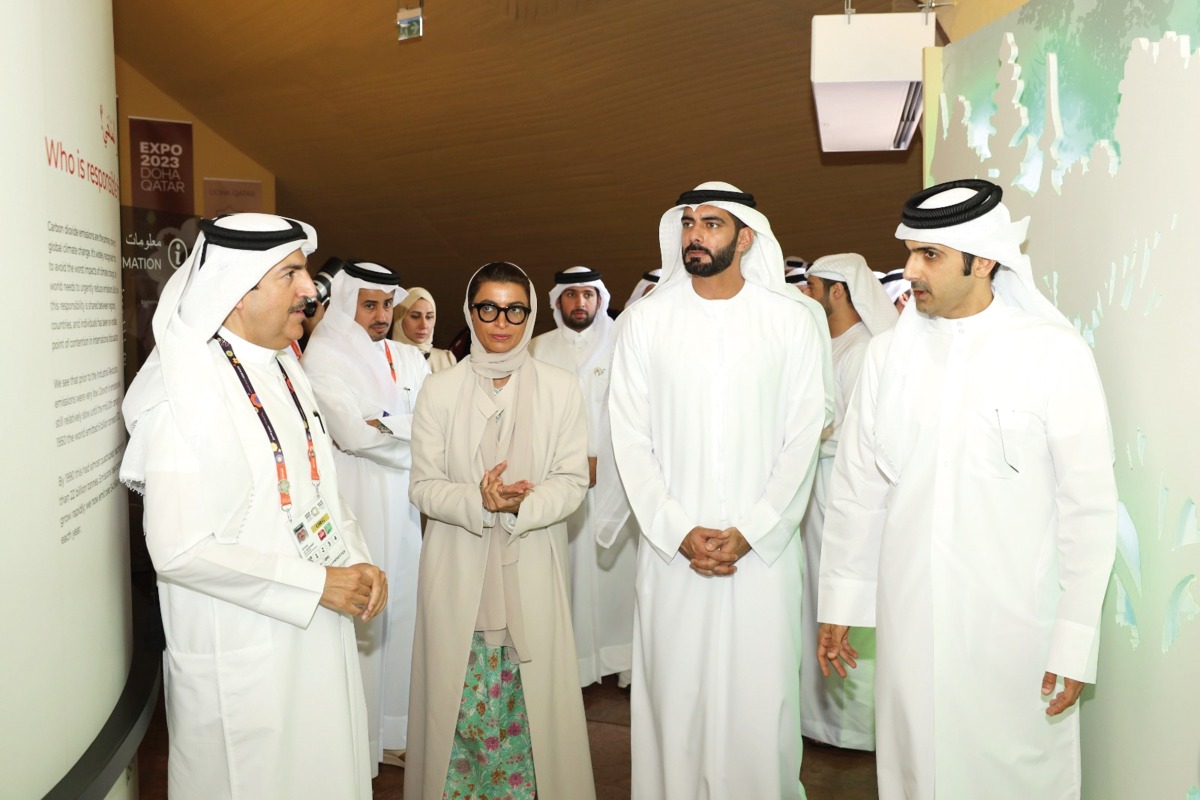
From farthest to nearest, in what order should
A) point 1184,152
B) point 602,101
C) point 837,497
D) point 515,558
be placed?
point 602,101, point 515,558, point 837,497, point 1184,152

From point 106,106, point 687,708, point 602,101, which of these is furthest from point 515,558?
point 602,101

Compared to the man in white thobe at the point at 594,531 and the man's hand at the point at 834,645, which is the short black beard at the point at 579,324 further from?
the man's hand at the point at 834,645

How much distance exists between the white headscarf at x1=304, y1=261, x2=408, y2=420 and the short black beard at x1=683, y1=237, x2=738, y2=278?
5.14 ft

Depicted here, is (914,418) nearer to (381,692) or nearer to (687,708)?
(687,708)

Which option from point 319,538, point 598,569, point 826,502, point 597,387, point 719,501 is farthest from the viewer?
point 597,387

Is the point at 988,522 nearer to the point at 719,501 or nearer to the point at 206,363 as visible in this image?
the point at 719,501

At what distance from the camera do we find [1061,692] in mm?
2248

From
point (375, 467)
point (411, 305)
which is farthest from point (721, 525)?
point (411, 305)

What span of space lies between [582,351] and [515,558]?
7.92 feet

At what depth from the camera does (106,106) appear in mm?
2508

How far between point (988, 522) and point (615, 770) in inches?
79.9

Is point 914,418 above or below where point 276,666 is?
above

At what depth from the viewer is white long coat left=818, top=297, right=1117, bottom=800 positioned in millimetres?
2242

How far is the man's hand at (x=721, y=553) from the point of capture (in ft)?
9.98
